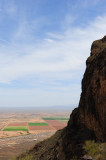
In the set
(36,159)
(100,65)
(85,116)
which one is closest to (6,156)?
(36,159)

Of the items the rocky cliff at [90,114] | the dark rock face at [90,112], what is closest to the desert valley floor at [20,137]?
the rocky cliff at [90,114]

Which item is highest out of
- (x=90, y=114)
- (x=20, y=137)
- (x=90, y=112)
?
(x=90, y=112)

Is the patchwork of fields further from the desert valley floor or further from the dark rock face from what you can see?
the dark rock face

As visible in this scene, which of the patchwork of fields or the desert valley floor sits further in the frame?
the patchwork of fields

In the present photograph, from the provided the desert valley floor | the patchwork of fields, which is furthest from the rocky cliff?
the patchwork of fields

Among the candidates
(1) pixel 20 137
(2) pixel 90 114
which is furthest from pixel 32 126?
(2) pixel 90 114

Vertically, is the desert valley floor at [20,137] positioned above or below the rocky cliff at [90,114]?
below

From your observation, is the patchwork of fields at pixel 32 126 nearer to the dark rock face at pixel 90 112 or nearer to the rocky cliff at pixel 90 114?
the rocky cliff at pixel 90 114

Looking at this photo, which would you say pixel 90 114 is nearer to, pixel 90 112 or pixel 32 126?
pixel 90 112

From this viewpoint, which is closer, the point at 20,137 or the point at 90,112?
the point at 90,112

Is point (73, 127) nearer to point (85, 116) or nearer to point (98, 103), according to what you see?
point (85, 116)

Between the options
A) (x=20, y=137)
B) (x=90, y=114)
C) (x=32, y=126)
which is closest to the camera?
(x=90, y=114)
